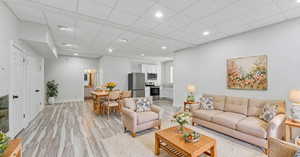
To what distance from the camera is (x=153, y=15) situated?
2729mm

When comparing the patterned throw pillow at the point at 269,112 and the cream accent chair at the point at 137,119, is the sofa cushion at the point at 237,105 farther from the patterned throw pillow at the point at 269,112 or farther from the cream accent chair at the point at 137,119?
the cream accent chair at the point at 137,119

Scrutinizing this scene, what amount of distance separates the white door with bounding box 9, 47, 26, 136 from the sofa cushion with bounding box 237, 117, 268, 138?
4.78 m

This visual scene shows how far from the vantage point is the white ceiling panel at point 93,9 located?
2.28 meters

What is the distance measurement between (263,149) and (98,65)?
8276 mm

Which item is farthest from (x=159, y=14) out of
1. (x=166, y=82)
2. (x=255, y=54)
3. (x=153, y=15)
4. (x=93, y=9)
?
(x=166, y=82)

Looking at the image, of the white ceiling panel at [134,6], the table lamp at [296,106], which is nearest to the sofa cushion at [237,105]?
the table lamp at [296,106]

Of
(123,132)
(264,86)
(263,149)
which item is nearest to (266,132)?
(263,149)

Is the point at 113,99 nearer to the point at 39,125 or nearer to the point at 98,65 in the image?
the point at 39,125

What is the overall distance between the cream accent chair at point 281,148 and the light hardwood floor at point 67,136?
2331mm

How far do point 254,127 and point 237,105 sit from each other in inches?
37.7

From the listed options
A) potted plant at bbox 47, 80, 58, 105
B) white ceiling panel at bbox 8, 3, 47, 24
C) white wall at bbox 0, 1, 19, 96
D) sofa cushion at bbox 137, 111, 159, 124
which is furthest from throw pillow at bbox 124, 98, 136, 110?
potted plant at bbox 47, 80, 58, 105

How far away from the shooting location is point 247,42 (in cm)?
356

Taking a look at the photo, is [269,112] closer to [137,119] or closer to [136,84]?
[137,119]

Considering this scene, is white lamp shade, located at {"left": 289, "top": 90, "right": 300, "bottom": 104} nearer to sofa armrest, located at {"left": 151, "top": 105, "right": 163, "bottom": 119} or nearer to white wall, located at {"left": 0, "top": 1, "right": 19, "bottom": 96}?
sofa armrest, located at {"left": 151, "top": 105, "right": 163, "bottom": 119}
